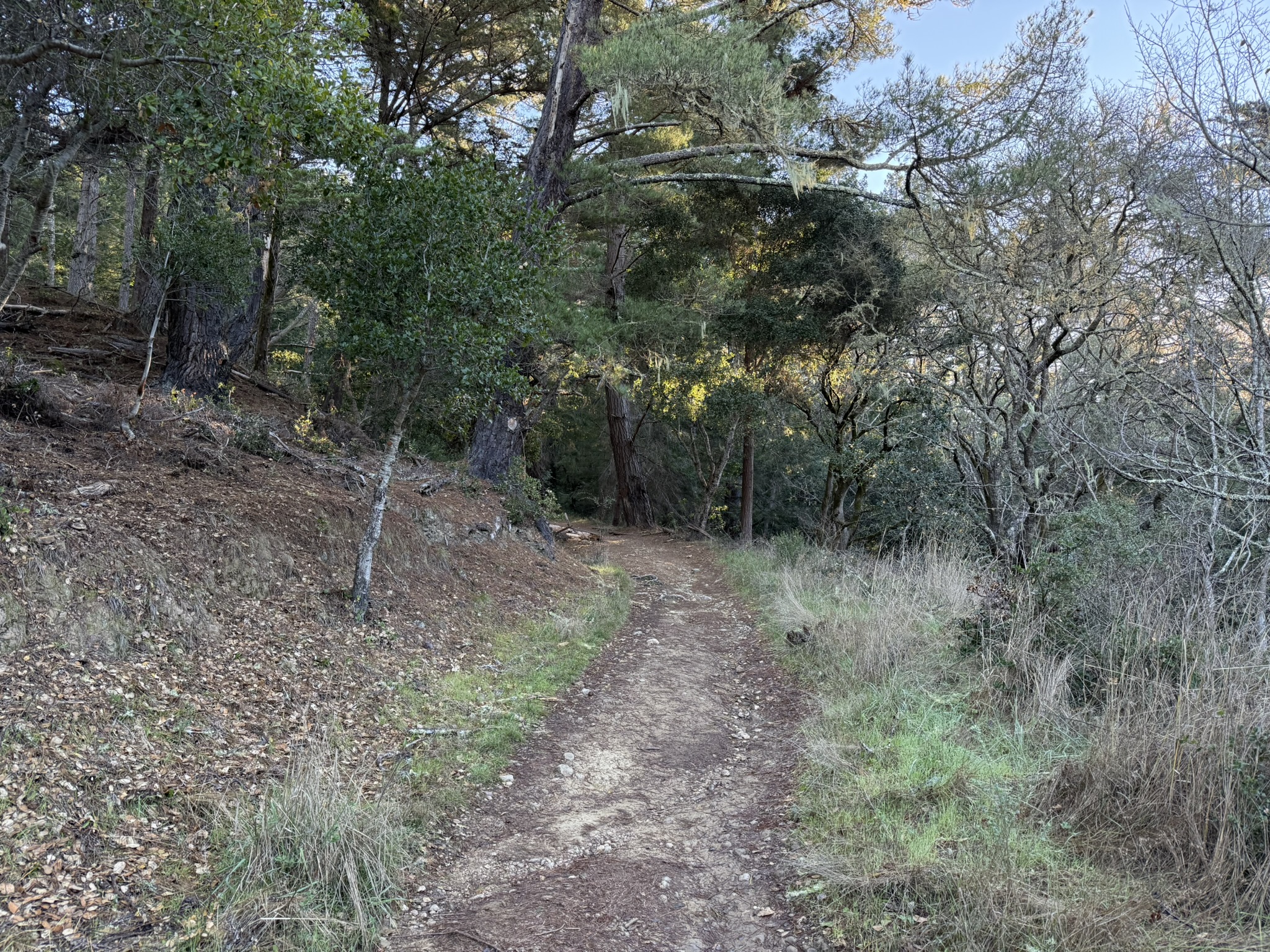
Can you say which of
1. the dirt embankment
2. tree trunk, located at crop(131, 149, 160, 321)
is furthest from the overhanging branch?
tree trunk, located at crop(131, 149, 160, 321)

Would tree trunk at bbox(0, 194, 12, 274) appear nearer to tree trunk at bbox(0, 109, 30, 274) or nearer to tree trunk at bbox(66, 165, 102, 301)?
tree trunk at bbox(0, 109, 30, 274)

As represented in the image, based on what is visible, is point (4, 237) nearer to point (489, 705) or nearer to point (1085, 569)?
point (489, 705)

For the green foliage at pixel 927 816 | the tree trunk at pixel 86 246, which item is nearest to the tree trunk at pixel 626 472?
the tree trunk at pixel 86 246

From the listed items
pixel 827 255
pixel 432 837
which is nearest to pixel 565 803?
pixel 432 837

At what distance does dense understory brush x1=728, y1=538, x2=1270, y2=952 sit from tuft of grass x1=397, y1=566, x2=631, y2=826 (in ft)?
6.45

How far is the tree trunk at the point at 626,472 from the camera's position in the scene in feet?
65.9

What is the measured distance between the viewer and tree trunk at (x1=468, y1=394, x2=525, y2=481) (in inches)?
479

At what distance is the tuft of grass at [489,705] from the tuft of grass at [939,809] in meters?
1.94

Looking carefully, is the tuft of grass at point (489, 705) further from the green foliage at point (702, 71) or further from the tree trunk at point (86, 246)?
the tree trunk at point (86, 246)

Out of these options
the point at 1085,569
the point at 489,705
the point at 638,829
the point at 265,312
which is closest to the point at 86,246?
the point at 265,312

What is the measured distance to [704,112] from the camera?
32.7 feet

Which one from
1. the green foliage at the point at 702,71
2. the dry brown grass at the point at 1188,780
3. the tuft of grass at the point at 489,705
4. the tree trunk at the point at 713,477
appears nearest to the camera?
the dry brown grass at the point at 1188,780

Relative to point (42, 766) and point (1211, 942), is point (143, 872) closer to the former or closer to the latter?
point (42, 766)

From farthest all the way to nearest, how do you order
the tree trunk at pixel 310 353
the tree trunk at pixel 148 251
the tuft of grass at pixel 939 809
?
1. the tree trunk at pixel 310 353
2. the tree trunk at pixel 148 251
3. the tuft of grass at pixel 939 809
